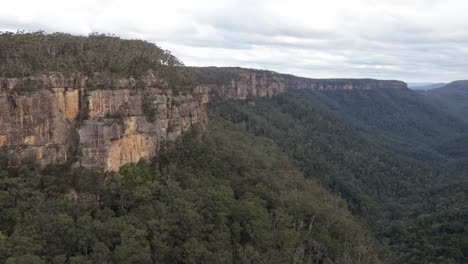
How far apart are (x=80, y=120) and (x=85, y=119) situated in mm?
472

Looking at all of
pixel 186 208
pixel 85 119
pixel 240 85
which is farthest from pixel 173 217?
pixel 240 85

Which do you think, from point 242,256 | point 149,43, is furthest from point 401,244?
point 149,43

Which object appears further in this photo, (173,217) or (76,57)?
(76,57)

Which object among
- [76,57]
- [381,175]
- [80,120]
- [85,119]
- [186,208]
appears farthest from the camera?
[381,175]

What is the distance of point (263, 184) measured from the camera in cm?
4894

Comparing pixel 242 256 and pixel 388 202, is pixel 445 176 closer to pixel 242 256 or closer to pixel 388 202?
pixel 388 202

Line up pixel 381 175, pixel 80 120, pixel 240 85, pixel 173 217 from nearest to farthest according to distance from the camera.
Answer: pixel 173 217 → pixel 80 120 → pixel 381 175 → pixel 240 85

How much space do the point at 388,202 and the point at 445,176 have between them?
27806 millimetres

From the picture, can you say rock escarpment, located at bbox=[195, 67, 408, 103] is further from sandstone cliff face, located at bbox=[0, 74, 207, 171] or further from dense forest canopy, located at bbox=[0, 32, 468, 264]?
sandstone cliff face, located at bbox=[0, 74, 207, 171]

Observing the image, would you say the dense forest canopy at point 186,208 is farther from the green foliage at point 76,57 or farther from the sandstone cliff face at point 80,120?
the sandstone cliff face at point 80,120

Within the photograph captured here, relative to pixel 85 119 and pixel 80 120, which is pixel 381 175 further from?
pixel 80 120

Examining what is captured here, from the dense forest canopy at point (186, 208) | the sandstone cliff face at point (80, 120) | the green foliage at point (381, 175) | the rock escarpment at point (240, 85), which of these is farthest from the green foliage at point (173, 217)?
the rock escarpment at point (240, 85)

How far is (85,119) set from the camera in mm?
40000

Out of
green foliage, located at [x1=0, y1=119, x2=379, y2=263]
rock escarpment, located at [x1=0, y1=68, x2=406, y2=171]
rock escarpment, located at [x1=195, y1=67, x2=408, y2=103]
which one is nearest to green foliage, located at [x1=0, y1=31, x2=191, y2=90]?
rock escarpment, located at [x1=0, y1=68, x2=406, y2=171]
